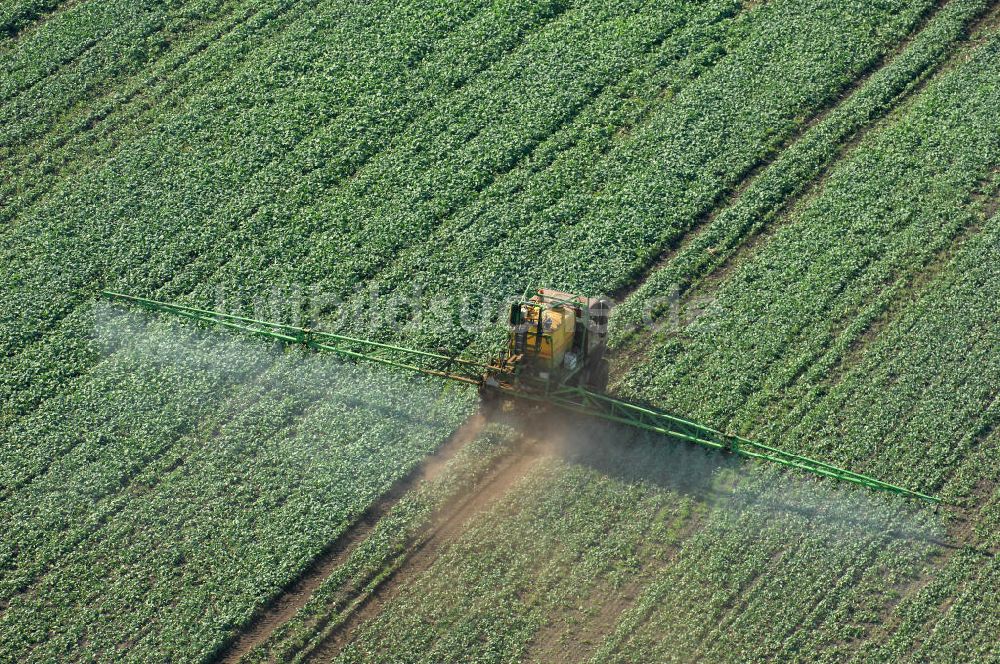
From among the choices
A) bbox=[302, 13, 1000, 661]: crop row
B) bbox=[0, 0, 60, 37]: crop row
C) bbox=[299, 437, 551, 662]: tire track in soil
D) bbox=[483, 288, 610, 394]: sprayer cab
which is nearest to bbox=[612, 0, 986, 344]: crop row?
bbox=[302, 13, 1000, 661]: crop row

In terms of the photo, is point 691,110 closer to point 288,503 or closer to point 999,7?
point 999,7

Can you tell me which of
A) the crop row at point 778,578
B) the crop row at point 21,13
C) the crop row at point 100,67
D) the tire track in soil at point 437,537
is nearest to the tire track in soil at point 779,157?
the tire track in soil at point 437,537

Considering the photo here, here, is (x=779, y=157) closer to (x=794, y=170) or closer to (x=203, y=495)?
(x=794, y=170)

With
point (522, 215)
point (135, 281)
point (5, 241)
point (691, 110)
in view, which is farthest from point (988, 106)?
point (5, 241)

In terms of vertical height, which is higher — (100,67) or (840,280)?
(100,67)

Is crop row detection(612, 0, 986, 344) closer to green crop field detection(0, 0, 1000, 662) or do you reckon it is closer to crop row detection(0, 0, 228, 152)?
green crop field detection(0, 0, 1000, 662)

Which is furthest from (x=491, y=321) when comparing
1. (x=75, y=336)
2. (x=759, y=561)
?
(x=75, y=336)

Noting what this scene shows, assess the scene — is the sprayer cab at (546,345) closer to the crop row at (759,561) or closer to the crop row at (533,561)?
the crop row at (533,561)
